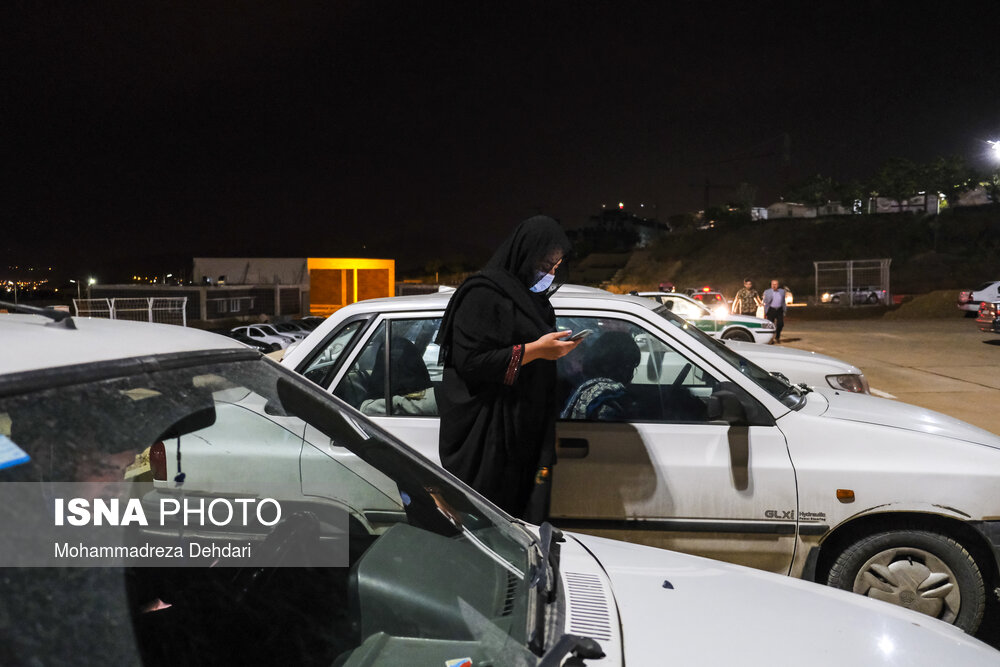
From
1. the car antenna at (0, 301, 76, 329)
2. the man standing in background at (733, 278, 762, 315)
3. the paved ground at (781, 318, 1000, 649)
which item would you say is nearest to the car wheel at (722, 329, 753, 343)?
the paved ground at (781, 318, 1000, 649)

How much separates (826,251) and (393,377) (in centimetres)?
8643

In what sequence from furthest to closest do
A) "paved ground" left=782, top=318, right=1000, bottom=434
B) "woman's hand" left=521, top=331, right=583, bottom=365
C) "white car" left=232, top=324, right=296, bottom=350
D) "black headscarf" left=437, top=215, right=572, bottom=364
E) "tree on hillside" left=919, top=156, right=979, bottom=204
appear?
"tree on hillside" left=919, top=156, right=979, bottom=204, "white car" left=232, top=324, right=296, bottom=350, "paved ground" left=782, top=318, right=1000, bottom=434, "black headscarf" left=437, top=215, right=572, bottom=364, "woman's hand" left=521, top=331, right=583, bottom=365

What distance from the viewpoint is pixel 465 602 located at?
67.0 inches

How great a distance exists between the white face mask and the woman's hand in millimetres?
307

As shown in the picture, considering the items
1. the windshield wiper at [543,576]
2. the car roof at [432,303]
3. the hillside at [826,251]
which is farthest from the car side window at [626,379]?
the hillside at [826,251]

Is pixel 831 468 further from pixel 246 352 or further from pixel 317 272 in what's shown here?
pixel 317 272

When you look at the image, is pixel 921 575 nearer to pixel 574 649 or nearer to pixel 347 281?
pixel 574 649

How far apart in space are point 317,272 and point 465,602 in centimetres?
6329

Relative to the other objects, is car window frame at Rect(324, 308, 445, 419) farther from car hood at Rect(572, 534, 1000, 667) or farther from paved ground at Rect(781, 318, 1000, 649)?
paved ground at Rect(781, 318, 1000, 649)

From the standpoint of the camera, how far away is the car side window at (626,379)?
3.68 m

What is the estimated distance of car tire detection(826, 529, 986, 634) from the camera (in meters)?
3.13

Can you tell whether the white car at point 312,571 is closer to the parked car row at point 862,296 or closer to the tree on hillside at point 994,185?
the parked car row at point 862,296

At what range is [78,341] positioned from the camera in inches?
52.3

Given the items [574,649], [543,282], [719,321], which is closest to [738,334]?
[719,321]
